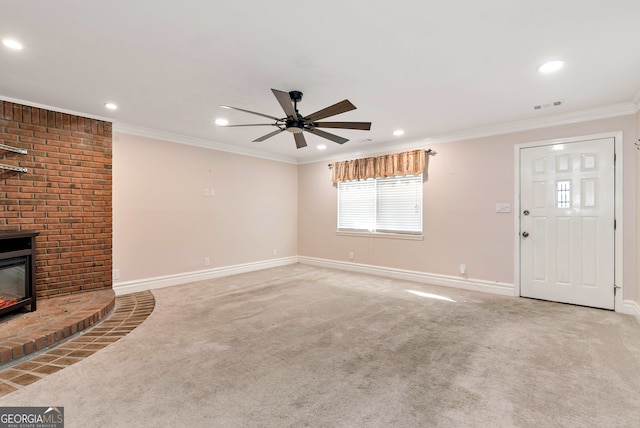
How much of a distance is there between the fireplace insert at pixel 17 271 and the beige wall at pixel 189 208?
1.11 m

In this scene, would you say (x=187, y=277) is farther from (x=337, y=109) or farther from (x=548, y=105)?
(x=548, y=105)

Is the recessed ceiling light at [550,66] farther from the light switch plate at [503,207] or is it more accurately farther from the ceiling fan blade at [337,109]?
the light switch plate at [503,207]

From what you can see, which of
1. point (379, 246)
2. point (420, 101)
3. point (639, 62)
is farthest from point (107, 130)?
point (639, 62)

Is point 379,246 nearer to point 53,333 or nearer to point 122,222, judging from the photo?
point 122,222

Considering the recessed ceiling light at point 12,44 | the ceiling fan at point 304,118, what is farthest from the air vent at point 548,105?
the recessed ceiling light at point 12,44

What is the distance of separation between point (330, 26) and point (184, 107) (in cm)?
236

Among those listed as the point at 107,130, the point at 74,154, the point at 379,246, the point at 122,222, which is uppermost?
the point at 107,130

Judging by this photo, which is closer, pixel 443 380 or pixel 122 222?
pixel 443 380

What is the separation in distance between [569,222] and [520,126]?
4.66ft

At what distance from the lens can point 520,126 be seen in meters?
4.27

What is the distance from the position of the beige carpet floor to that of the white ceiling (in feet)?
8.00

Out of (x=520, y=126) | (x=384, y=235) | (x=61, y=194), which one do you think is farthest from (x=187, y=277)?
(x=520, y=126)

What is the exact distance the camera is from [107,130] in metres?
4.24

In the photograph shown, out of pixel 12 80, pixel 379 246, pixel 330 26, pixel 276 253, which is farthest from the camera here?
pixel 276 253
